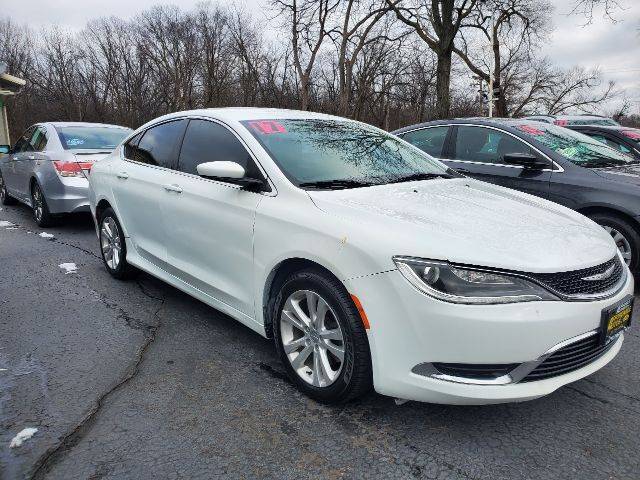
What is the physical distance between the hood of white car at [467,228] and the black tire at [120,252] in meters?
→ 2.61

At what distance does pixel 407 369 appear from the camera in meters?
2.34

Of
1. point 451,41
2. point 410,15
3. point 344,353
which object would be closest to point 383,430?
point 344,353

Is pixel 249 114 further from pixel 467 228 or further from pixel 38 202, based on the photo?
pixel 38 202

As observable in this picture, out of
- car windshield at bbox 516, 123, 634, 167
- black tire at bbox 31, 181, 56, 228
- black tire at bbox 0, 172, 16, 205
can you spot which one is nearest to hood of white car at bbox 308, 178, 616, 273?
car windshield at bbox 516, 123, 634, 167

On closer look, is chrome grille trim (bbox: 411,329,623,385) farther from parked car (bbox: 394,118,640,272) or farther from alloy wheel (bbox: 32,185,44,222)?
alloy wheel (bbox: 32,185,44,222)

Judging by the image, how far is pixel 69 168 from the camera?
23.0ft

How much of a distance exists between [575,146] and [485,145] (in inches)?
36.5

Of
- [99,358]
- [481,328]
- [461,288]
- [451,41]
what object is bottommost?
[99,358]

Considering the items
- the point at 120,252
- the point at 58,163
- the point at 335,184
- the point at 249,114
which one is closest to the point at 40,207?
the point at 58,163

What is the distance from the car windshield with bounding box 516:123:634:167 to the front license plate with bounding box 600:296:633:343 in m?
2.89

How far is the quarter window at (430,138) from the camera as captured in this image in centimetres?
620

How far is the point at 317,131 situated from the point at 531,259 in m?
1.87

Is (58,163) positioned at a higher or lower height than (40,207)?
higher

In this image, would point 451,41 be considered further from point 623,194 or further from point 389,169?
point 389,169
